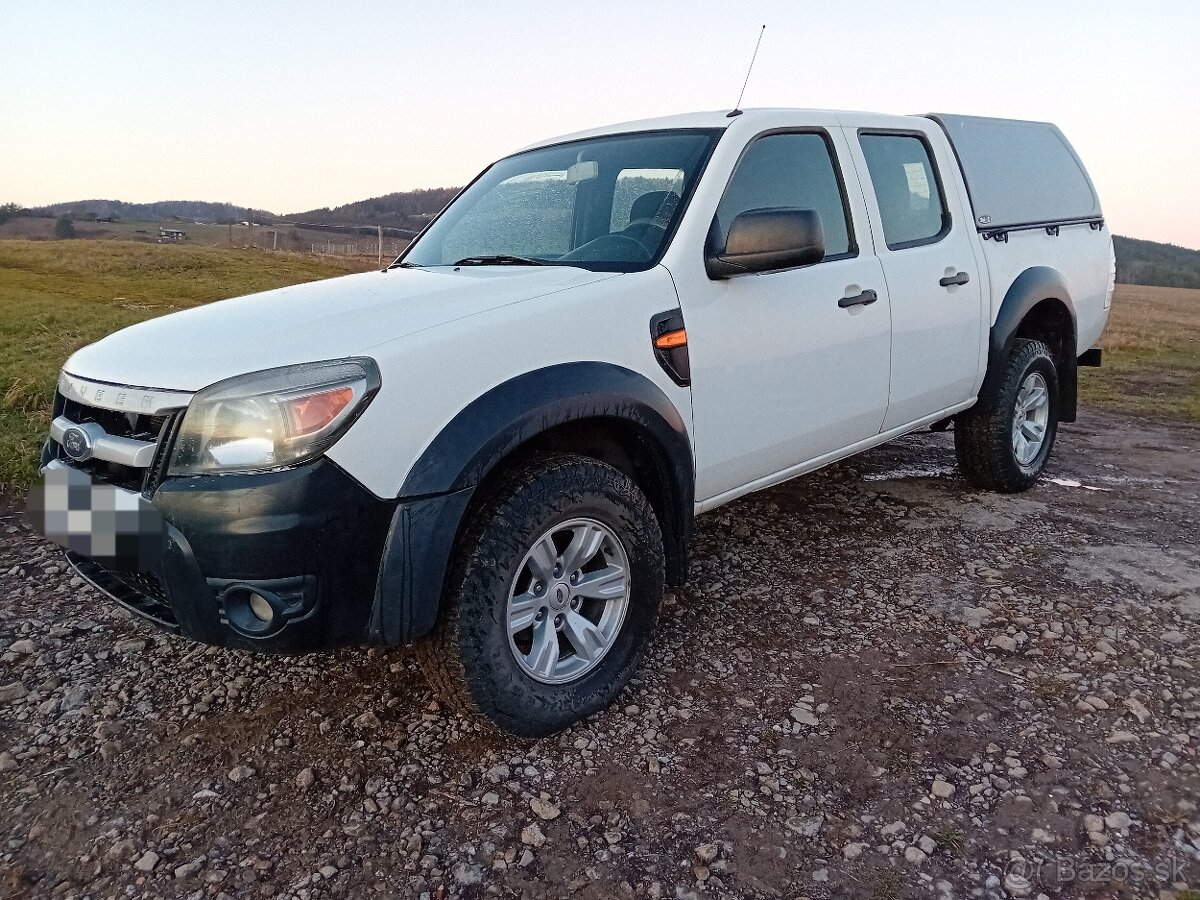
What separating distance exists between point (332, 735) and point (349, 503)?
92cm

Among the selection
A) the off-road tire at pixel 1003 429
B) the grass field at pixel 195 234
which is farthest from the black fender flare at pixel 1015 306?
the grass field at pixel 195 234

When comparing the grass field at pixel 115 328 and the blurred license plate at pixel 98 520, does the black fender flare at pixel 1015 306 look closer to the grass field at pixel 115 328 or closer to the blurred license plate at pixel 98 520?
the blurred license plate at pixel 98 520

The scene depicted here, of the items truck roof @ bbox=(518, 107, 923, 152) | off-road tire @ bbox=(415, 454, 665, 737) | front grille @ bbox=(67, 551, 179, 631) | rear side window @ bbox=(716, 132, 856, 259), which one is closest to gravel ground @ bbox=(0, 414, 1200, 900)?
off-road tire @ bbox=(415, 454, 665, 737)

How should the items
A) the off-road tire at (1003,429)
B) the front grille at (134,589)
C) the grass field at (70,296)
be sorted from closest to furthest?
the front grille at (134,589) → the off-road tire at (1003,429) → the grass field at (70,296)

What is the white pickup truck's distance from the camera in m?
2.01

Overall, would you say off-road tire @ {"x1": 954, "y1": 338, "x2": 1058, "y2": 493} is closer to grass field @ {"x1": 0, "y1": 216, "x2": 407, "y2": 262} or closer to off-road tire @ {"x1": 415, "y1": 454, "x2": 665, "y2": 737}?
off-road tire @ {"x1": 415, "y1": 454, "x2": 665, "y2": 737}

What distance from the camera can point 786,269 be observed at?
299 centimetres

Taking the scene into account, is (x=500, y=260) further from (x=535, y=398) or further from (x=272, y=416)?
(x=272, y=416)

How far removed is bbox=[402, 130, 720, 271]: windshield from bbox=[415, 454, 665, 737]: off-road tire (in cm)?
77

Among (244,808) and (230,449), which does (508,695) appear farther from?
(230,449)

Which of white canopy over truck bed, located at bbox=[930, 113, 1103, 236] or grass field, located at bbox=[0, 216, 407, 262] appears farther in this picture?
grass field, located at bbox=[0, 216, 407, 262]

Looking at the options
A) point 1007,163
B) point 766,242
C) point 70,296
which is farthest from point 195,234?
point 766,242

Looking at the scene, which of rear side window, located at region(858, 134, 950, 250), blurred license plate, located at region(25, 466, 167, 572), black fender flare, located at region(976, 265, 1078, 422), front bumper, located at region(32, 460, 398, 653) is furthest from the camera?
black fender flare, located at region(976, 265, 1078, 422)

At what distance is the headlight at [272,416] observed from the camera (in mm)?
1976
